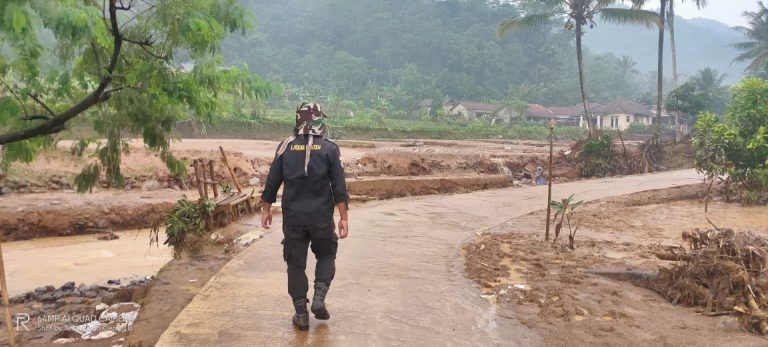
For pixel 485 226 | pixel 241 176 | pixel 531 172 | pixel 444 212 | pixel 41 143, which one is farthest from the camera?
pixel 531 172

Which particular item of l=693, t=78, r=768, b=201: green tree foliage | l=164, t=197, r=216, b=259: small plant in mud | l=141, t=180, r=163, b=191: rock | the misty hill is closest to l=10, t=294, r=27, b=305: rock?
l=164, t=197, r=216, b=259: small plant in mud

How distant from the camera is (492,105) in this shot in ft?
198

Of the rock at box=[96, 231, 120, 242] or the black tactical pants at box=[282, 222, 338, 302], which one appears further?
the rock at box=[96, 231, 120, 242]

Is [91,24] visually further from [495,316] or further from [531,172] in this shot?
[531,172]

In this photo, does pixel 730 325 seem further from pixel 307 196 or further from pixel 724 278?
pixel 307 196

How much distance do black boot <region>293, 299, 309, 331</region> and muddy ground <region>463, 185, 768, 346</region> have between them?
1.87 meters

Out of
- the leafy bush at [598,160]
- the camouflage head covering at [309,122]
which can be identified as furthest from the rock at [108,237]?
the leafy bush at [598,160]

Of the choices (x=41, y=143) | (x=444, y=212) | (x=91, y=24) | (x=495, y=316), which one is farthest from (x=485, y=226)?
(x=91, y=24)

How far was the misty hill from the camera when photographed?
152 metres

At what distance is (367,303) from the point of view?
5184 millimetres

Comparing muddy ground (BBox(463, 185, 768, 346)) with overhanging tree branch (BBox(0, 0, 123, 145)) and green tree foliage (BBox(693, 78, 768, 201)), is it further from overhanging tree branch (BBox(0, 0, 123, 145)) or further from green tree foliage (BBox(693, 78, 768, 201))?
overhanging tree branch (BBox(0, 0, 123, 145))

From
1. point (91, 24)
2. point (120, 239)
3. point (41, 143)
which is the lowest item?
point (120, 239)

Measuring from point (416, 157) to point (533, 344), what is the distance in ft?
58.5

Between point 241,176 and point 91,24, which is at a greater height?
point 91,24
